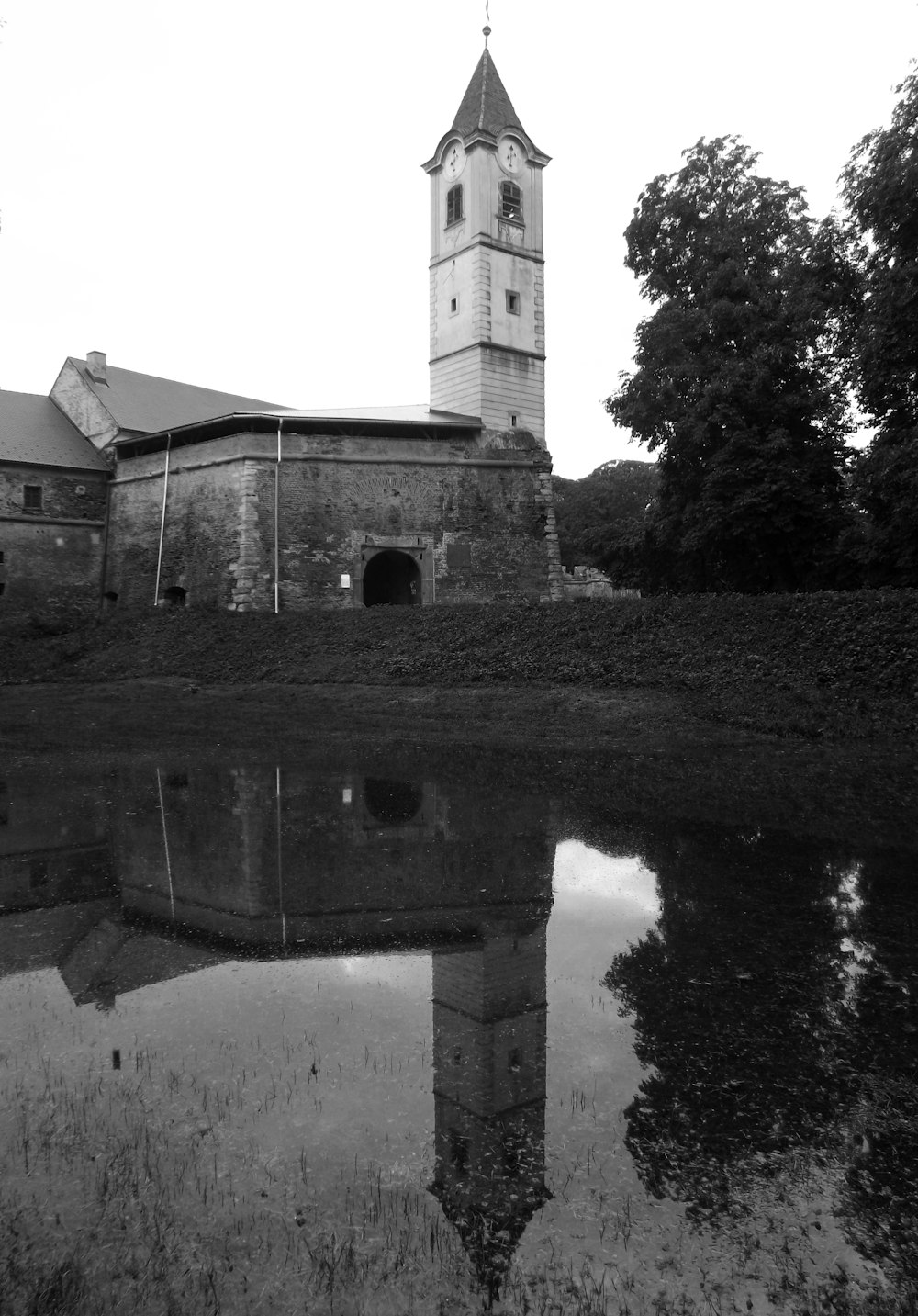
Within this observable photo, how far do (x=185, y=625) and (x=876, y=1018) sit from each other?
2281cm

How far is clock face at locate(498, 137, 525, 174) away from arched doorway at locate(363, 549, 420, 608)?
45.4 feet

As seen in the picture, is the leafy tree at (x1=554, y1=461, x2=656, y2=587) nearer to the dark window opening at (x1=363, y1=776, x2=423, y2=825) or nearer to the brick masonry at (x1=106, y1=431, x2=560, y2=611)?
the brick masonry at (x1=106, y1=431, x2=560, y2=611)

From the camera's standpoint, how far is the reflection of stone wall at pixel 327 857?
605 cm

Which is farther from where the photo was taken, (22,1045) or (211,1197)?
(22,1045)

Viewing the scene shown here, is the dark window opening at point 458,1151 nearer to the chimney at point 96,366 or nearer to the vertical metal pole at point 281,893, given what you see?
the vertical metal pole at point 281,893

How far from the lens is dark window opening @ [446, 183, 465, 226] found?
101 feet

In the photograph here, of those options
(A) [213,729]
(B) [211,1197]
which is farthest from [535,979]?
(A) [213,729]

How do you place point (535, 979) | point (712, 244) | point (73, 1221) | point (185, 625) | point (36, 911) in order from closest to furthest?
point (73, 1221)
point (535, 979)
point (36, 911)
point (712, 244)
point (185, 625)

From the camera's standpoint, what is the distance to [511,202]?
31016 mm

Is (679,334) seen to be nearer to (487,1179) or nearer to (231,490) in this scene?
(231,490)

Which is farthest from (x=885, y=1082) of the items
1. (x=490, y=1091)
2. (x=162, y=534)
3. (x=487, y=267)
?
(x=487, y=267)

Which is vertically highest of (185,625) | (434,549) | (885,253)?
(885,253)

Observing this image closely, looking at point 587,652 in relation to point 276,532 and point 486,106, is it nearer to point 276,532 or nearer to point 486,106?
point 276,532

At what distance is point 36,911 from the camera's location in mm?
6113
